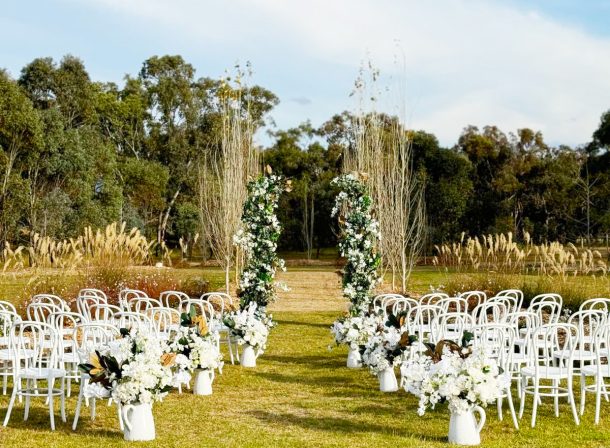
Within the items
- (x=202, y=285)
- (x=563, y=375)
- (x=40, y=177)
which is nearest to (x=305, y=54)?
(x=202, y=285)

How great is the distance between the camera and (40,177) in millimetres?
32188

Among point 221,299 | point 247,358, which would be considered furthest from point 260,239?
point 247,358

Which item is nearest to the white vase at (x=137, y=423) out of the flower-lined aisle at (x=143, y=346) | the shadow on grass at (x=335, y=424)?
the flower-lined aisle at (x=143, y=346)

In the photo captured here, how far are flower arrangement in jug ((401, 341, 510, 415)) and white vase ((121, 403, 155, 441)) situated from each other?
2.16m

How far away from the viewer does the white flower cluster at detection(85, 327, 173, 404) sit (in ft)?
20.2

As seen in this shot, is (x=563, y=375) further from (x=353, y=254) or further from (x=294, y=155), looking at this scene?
(x=294, y=155)

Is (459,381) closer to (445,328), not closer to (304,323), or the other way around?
(445,328)

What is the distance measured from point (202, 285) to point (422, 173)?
19563 millimetres

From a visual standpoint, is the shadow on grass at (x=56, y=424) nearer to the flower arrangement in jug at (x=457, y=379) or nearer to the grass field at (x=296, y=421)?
the grass field at (x=296, y=421)

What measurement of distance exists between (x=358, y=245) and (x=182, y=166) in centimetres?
3068

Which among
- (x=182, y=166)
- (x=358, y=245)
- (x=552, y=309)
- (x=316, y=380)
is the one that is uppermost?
(x=182, y=166)

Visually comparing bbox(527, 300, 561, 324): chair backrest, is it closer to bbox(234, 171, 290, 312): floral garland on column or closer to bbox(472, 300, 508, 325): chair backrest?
bbox(472, 300, 508, 325): chair backrest

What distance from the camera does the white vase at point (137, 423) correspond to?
625cm

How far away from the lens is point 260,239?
11.8 meters
